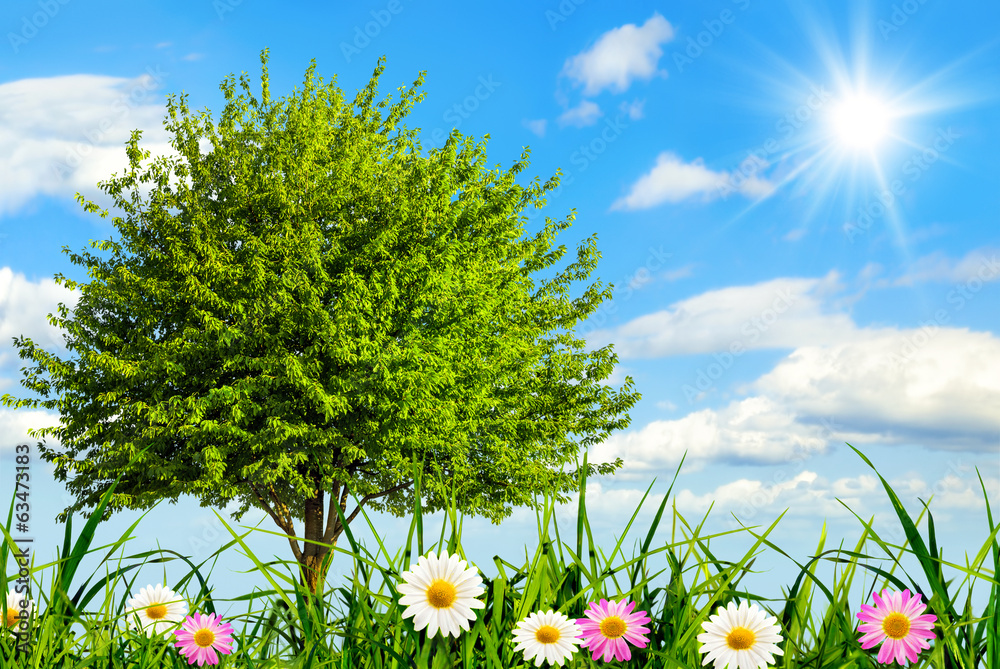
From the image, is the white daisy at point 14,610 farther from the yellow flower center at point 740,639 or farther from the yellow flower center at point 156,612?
the yellow flower center at point 740,639

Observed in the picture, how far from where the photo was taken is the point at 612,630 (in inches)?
88.0

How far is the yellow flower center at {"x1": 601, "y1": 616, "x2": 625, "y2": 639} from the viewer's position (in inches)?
87.7

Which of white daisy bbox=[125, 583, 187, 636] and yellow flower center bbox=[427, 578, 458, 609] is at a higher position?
white daisy bbox=[125, 583, 187, 636]

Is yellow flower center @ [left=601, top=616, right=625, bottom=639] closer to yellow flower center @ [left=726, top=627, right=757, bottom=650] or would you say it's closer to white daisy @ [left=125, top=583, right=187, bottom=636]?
yellow flower center @ [left=726, top=627, right=757, bottom=650]

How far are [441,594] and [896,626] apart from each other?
4.45 feet

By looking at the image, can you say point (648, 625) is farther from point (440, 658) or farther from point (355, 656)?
point (355, 656)

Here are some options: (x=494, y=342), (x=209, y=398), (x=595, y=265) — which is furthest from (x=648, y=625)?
(x=595, y=265)

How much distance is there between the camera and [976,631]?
2480mm

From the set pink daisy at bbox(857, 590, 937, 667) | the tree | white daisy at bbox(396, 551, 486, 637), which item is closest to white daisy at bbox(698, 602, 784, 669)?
pink daisy at bbox(857, 590, 937, 667)

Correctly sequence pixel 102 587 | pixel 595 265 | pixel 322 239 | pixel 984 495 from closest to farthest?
pixel 984 495
pixel 102 587
pixel 322 239
pixel 595 265

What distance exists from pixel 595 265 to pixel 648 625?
16471mm

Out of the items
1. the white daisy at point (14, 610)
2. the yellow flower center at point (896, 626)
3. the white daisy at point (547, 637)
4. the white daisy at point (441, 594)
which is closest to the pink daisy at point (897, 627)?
the yellow flower center at point (896, 626)

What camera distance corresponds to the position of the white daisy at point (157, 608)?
274cm

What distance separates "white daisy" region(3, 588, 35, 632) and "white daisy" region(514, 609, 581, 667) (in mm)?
1843
